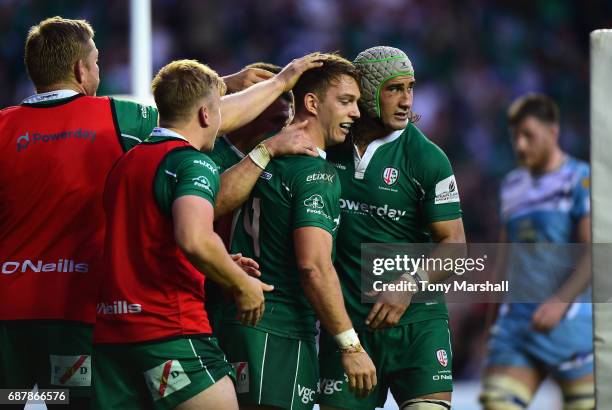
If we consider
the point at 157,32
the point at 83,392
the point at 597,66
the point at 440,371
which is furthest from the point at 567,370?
the point at 157,32

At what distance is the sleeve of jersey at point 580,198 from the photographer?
8258mm

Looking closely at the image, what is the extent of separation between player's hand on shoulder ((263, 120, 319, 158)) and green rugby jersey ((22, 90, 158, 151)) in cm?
55

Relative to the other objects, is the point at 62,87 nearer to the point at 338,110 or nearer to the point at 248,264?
the point at 248,264

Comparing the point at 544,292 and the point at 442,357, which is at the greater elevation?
the point at 544,292

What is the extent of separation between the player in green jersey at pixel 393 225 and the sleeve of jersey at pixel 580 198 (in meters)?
2.98

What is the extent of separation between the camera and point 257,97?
527 centimetres

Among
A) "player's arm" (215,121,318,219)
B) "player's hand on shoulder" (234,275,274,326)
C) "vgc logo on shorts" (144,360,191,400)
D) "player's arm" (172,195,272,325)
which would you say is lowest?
"vgc logo on shorts" (144,360,191,400)

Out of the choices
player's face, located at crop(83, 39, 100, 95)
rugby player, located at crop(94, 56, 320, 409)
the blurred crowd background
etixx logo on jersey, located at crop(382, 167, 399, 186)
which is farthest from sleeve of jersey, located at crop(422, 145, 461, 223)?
the blurred crowd background

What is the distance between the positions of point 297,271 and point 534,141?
4286 millimetres

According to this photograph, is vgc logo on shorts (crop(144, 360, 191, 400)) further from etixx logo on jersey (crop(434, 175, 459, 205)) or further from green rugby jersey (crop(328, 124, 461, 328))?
etixx logo on jersey (crop(434, 175, 459, 205))

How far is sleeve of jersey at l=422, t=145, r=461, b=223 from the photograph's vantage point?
17.9ft

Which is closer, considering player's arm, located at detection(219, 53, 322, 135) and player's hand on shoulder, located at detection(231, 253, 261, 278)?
player's hand on shoulder, located at detection(231, 253, 261, 278)

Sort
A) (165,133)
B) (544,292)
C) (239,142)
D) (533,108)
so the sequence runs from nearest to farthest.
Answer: (165,133)
(239,142)
(544,292)
(533,108)

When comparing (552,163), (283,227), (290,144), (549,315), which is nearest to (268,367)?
(283,227)
